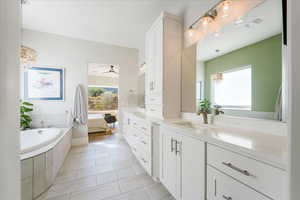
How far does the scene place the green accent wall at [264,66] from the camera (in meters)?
1.04

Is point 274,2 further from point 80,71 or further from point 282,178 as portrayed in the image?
point 80,71

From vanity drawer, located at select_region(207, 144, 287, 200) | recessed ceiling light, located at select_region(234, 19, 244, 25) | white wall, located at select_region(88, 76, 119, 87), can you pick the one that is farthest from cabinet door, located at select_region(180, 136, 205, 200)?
white wall, located at select_region(88, 76, 119, 87)

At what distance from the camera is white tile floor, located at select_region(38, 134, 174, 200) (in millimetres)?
1510

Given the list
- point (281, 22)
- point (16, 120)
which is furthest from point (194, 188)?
point (281, 22)

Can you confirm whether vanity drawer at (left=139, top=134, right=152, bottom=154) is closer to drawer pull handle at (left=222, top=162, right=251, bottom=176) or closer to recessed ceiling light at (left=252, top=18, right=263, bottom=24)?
drawer pull handle at (left=222, top=162, right=251, bottom=176)

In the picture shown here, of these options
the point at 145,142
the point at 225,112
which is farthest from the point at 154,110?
the point at 225,112

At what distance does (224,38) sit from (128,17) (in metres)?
1.90

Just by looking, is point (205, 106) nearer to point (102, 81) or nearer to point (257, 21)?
point (257, 21)

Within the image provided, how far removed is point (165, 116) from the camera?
1928mm

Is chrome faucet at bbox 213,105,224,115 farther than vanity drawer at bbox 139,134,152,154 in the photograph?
No
